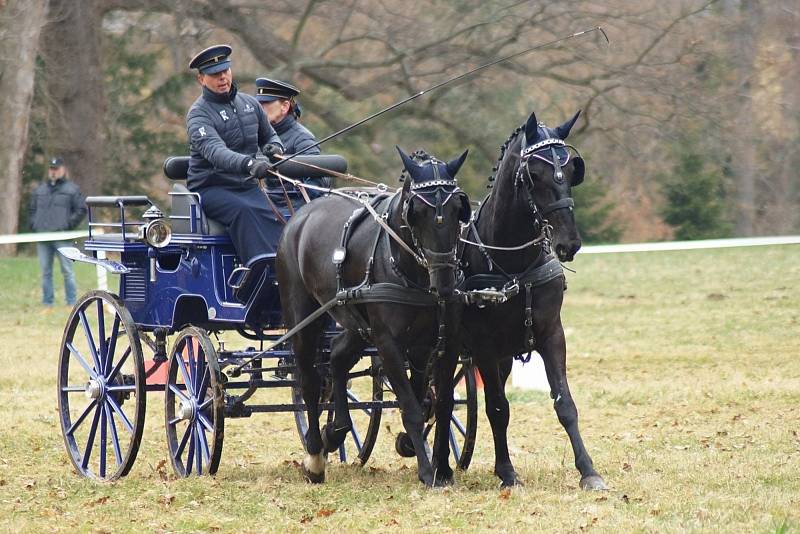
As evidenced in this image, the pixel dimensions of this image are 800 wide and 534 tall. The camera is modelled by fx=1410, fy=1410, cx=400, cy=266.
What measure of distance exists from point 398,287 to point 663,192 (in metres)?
23.2

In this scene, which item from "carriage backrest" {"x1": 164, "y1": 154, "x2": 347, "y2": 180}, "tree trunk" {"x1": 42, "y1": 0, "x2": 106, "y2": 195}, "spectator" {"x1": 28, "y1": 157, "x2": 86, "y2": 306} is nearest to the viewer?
"carriage backrest" {"x1": 164, "y1": 154, "x2": 347, "y2": 180}

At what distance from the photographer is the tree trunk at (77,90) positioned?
22219 millimetres

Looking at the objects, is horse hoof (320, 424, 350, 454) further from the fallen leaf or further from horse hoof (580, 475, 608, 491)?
horse hoof (580, 475, 608, 491)

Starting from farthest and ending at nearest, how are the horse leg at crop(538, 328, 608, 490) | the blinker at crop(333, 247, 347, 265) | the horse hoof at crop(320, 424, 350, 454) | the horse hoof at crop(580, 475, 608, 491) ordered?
the horse hoof at crop(320, 424, 350, 454)
the blinker at crop(333, 247, 347, 265)
the horse leg at crop(538, 328, 608, 490)
the horse hoof at crop(580, 475, 608, 491)

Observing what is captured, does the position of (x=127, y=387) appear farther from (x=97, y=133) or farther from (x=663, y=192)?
(x=663, y=192)

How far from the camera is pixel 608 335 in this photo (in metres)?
15.5

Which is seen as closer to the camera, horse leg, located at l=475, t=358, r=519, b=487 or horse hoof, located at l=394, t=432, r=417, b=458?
horse leg, located at l=475, t=358, r=519, b=487

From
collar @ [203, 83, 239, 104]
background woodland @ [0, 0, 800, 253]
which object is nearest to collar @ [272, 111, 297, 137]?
collar @ [203, 83, 239, 104]

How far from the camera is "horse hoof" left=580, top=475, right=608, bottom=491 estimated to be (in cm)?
677

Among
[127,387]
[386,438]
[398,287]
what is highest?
[398,287]

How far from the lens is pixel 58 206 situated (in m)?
Answer: 18.6

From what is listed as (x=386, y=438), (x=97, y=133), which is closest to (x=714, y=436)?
(x=386, y=438)

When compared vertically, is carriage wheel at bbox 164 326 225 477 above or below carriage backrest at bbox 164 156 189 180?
below

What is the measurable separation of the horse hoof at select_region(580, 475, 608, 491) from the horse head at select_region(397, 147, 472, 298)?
3.75 ft
